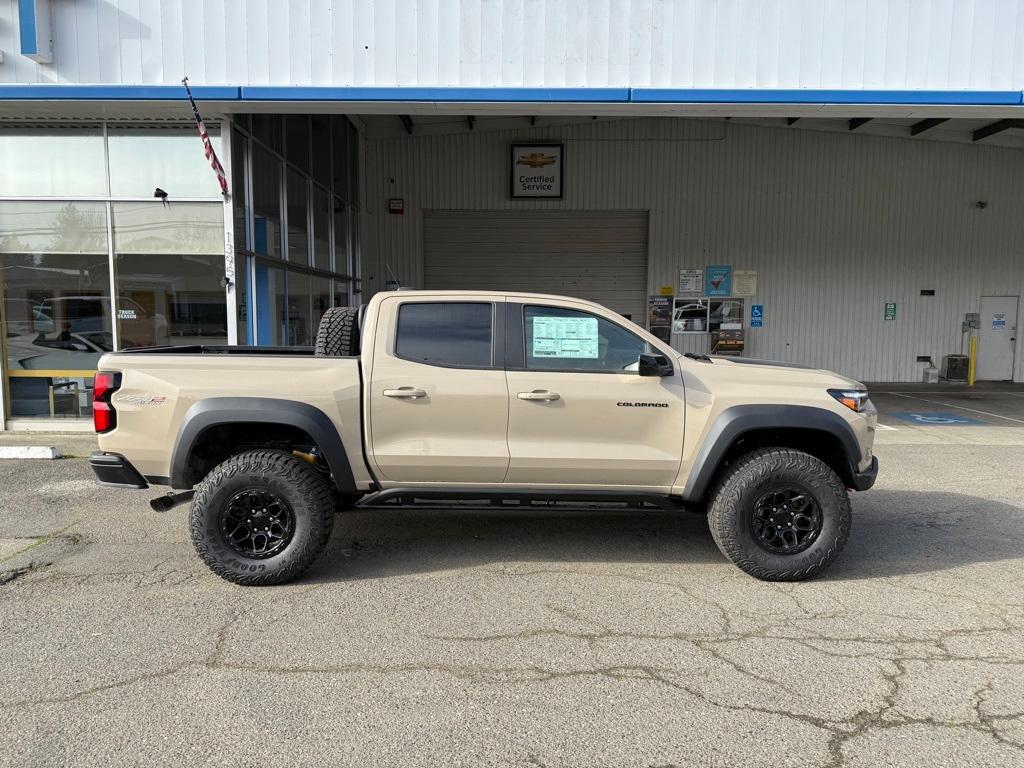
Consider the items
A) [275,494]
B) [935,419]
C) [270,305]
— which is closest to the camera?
[275,494]

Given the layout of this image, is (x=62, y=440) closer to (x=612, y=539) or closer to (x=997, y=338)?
(x=612, y=539)

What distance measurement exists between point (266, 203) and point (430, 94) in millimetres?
Answer: 3328

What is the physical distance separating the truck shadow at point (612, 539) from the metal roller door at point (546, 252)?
11.3m

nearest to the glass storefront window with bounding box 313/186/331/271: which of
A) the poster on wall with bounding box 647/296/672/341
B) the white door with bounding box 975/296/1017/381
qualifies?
the poster on wall with bounding box 647/296/672/341

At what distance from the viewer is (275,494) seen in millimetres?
4398

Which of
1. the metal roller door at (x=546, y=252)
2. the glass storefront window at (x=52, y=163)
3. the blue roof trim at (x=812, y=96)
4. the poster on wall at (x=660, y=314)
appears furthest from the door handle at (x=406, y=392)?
the poster on wall at (x=660, y=314)

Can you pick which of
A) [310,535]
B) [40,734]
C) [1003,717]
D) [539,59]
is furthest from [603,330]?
[539,59]

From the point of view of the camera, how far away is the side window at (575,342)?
4633mm

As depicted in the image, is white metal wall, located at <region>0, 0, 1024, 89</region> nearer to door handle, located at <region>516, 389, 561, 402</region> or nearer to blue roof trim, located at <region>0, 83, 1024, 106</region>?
blue roof trim, located at <region>0, 83, 1024, 106</region>

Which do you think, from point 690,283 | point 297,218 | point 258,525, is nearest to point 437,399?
point 258,525

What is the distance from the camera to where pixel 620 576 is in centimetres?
468

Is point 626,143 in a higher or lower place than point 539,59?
higher

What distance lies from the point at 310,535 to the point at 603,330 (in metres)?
2.29

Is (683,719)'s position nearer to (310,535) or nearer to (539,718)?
(539,718)
